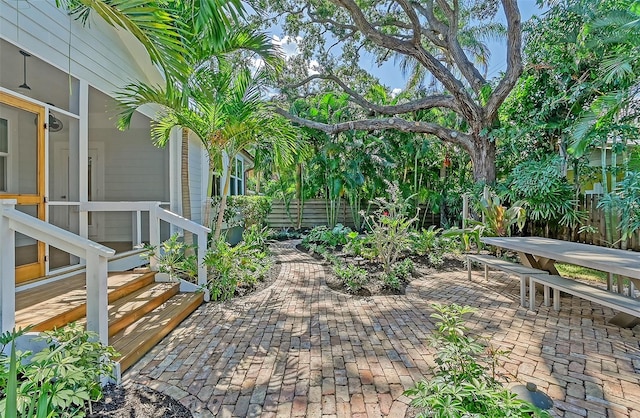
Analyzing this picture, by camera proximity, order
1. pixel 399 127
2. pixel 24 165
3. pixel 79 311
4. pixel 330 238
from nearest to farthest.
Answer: pixel 79 311 → pixel 24 165 → pixel 330 238 → pixel 399 127

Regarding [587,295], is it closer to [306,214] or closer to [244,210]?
[244,210]

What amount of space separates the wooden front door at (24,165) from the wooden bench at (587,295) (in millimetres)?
6162

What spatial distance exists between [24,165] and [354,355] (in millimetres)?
4877

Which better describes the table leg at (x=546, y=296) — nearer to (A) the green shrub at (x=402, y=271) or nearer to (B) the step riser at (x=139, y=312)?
(A) the green shrub at (x=402, y=271)

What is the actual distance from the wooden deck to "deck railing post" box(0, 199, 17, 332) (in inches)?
9.6

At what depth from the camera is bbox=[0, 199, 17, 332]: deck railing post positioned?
239cm

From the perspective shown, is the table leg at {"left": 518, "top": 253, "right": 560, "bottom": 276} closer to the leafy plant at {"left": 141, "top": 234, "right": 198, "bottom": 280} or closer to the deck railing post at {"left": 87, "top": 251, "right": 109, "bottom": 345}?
the leafy plant at {"left": 141, "top": 234, "right": 198, "bottom": 280}

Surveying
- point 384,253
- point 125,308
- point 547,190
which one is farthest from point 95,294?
point 547,190

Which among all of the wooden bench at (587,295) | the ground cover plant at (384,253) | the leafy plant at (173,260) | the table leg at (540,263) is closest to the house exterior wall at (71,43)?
the leafy plant at (173,260)

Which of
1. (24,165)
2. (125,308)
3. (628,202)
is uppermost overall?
(24,165)

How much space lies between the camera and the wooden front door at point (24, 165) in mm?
3783

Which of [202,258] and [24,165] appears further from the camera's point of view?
[202,258]

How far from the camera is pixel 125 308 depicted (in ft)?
11.9

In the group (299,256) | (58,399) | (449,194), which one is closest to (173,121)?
(58,399)
